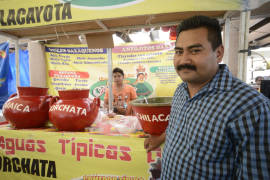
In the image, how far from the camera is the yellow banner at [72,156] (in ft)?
2.57

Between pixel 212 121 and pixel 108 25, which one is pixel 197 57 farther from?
pixel 108 25

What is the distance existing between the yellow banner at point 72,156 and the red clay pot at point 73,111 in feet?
0.18

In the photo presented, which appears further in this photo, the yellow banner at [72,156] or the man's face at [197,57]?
the yellow banner at [72,156]

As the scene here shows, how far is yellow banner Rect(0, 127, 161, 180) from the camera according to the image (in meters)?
0.78

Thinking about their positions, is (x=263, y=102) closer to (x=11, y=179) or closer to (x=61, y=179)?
(x=61, y=179)

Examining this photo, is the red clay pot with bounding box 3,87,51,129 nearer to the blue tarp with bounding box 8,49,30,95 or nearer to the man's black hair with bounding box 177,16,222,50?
the man's black hair with bounding box 177,16,222,50

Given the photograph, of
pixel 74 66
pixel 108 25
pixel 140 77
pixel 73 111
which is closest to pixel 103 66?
pixel 74 66

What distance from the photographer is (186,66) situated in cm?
53

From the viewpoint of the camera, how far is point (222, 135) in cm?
42

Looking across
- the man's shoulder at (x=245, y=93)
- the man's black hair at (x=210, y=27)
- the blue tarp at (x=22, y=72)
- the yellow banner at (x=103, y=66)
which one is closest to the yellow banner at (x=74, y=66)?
the yellow banner at (x=103, y=66)

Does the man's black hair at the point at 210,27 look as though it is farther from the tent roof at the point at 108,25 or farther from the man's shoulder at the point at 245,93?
the tent roof at the point at 108,25

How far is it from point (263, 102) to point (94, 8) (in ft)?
Answer: 2.90

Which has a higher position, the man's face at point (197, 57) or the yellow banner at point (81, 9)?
the yellow banner at point (81, 9)

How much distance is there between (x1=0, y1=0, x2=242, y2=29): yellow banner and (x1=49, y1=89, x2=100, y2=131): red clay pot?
1.43 ft
